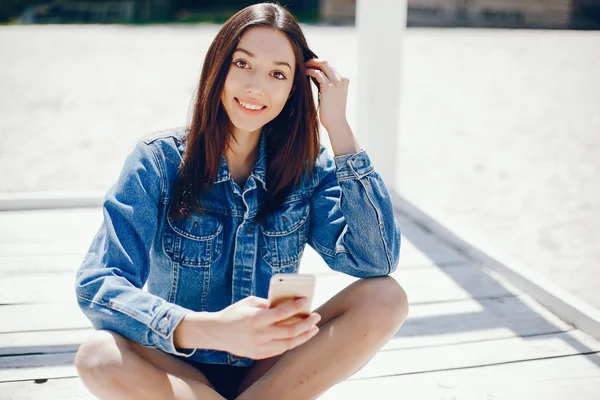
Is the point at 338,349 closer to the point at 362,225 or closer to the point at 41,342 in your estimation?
the point at 362,225

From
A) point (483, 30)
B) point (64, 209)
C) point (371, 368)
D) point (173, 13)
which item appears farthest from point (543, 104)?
point (173, 13)

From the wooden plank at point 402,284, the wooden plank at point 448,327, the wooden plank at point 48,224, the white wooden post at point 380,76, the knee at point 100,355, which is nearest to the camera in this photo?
the knee at point 100,355

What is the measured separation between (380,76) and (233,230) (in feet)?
8.25

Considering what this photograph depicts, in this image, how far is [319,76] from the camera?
80.9 inches

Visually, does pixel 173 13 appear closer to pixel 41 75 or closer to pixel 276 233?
pixel 41 75

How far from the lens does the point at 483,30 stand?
58.1ft

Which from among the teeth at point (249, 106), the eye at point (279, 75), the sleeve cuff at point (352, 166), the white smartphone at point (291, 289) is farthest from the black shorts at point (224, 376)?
the eye at point (279, 75)

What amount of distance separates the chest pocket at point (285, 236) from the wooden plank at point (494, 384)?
53 centimetres

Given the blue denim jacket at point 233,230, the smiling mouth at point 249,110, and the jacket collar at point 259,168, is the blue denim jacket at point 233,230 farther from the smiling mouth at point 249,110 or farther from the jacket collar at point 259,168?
the smiling mouth at point 249,110

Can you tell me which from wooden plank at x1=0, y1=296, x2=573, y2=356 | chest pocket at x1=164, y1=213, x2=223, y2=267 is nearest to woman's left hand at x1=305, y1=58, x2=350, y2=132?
chest pocket at x1=164, y1=213, x2=223, y2=267

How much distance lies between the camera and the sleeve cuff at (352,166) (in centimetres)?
198

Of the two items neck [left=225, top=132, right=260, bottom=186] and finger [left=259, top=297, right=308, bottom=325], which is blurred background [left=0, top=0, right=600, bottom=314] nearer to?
neck [left=225, top=132, right=260, bottom=186]

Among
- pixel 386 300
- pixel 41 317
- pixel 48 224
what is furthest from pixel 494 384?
pixel 48 224

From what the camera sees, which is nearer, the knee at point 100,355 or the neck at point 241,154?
the knee at point 100,355
